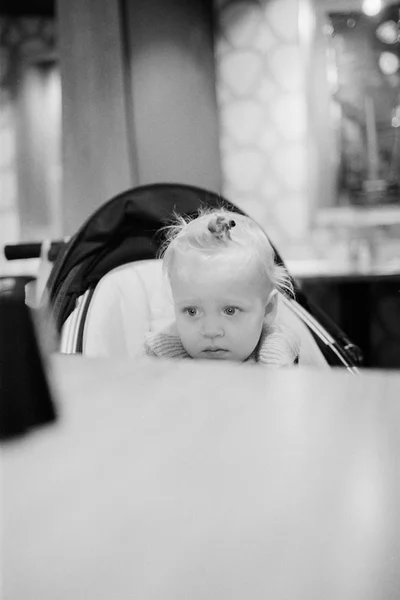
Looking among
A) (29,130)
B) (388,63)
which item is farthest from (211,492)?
(29,130)

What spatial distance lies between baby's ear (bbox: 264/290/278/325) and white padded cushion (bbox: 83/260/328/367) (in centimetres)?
6

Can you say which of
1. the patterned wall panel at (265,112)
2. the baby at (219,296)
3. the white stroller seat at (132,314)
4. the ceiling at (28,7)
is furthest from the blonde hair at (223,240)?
the ceiling at (28,7)

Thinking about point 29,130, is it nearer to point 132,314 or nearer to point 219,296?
point 132,314

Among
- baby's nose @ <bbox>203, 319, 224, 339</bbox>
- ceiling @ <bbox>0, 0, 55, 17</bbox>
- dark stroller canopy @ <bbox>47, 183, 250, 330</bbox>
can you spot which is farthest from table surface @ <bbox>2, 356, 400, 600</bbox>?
ceiling @ <bbox>0, 0, 55, 17</bbox>

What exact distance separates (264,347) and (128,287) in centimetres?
35

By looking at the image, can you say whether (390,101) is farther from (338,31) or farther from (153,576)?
(153,576)

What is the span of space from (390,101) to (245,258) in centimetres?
149

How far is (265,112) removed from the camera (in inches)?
88.9

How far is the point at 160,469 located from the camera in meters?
0.27

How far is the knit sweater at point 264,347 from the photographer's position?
0.89 m

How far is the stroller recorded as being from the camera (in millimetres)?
997

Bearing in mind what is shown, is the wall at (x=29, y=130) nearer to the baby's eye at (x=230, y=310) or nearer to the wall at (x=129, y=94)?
the wall at (x=129, y=94)

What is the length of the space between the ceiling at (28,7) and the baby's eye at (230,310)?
2.35m

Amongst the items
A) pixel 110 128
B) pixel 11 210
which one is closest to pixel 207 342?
pixel 110 128
